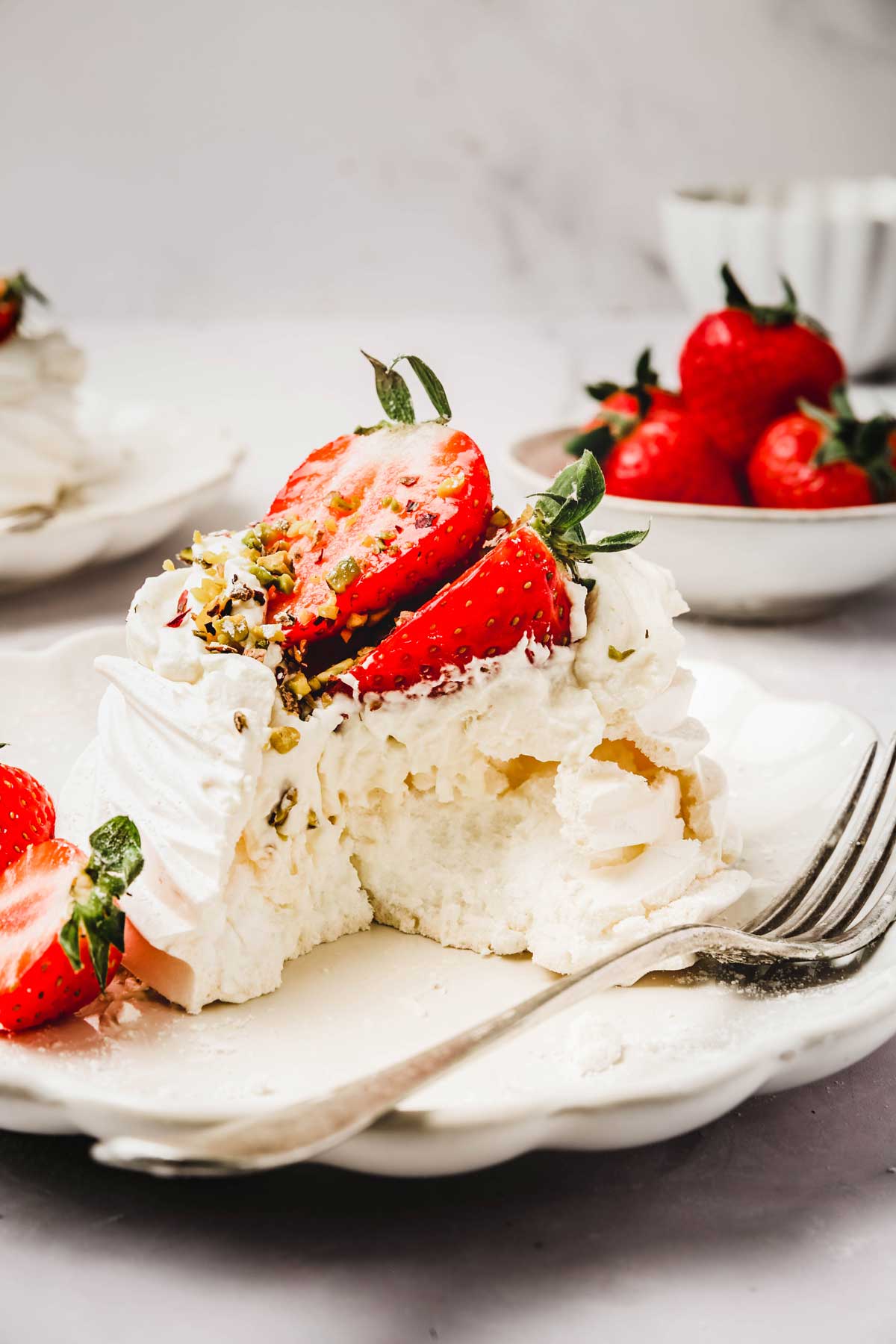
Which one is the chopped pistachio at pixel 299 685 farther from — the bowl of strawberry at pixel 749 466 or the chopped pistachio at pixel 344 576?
the bowl of strawberry at pixel 749 466

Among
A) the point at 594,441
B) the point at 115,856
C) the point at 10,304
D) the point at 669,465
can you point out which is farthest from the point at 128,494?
the point at 115,856

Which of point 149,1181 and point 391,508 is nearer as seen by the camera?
point 149,1181

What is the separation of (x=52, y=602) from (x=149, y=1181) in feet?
5.23

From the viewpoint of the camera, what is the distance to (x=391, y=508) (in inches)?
60.4

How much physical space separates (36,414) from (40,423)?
36 millimetres

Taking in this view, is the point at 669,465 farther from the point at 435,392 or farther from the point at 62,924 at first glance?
the point at 62,924

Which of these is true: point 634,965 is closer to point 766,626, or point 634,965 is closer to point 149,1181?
point 149,1181

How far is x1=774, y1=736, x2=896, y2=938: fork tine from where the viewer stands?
1480 mm

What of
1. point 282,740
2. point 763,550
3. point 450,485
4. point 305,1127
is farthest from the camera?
point 763,550

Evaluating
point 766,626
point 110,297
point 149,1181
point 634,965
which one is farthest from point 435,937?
point 110,297

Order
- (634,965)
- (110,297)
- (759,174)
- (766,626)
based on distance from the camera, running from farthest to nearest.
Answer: (110,297) < (759,174) < (766,626) < (634,965)

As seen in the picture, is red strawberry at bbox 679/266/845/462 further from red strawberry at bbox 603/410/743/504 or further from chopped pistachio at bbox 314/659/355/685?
chopped pistachio at bbox 314/659/355/685

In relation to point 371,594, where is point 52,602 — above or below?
below

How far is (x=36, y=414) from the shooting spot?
2781 mm
